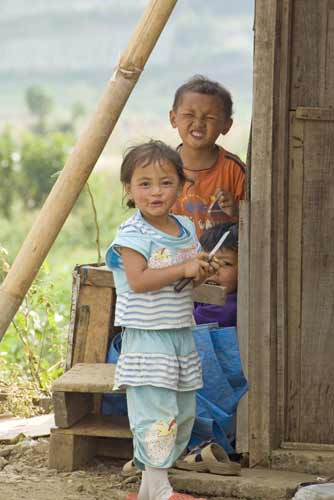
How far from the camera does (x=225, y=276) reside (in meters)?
4.82

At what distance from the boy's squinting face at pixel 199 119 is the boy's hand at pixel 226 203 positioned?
0.26 m

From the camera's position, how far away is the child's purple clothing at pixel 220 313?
4.85 meters

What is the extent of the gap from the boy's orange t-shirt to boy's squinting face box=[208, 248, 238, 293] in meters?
0.18

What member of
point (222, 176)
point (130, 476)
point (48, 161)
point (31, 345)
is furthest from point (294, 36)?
point (48, 161)

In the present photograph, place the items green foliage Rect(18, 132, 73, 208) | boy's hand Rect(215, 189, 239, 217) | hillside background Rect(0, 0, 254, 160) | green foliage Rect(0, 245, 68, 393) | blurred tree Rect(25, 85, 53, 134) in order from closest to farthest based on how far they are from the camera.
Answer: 1. boy's hand Rect(215, 189, 239, 217)
2. green foliage Rect(0, 245, 68, 393)
3. green foliage Rect(18, 132, 73, 208)
4. blurred tree Rect(25, 85, 53, 134)
5. hillside background Rect(0, 0, 254, 160)

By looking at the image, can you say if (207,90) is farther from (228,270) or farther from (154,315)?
(154,315)

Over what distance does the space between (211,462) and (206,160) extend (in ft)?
4.77

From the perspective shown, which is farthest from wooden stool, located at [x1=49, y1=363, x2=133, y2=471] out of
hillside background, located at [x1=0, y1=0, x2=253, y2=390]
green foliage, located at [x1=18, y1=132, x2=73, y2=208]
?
green foliage, located at [x1=18, y1=132, x2=73, y2=208]

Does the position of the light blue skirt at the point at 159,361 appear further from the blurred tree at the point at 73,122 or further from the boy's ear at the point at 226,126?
the blurred tree at the point at 73,122

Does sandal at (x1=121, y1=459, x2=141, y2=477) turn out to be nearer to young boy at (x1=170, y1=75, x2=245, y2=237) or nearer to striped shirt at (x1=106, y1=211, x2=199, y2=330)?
striped shirt at (x1=106, y1=211, x2=199, y2=330)

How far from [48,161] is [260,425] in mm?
15593

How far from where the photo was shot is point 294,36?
14.8 feet

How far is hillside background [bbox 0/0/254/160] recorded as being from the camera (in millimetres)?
57344

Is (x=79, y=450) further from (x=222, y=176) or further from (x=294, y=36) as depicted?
(x=294, y=36)
